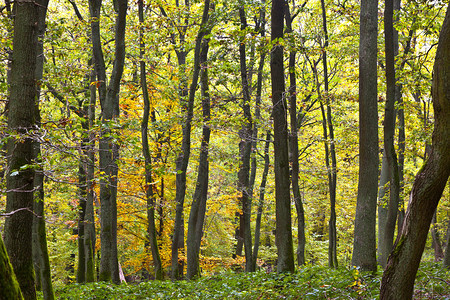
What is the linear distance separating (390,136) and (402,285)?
442 centimetres

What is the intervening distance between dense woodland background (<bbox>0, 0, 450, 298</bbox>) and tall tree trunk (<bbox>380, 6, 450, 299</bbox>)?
150 inches

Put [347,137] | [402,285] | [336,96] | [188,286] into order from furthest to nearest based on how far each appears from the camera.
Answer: [347,137] < [336,96] < [188,286] < [402,285]

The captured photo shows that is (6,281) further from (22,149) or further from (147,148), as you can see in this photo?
(147,148)

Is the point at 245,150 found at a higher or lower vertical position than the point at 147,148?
higher

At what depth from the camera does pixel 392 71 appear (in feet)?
24.4

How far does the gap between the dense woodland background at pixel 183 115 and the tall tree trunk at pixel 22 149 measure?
0.16 meters

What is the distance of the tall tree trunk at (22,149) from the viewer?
17.7 ft

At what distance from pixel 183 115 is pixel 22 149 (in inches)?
252

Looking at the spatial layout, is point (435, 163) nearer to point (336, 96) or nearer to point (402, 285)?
point (402, 285)

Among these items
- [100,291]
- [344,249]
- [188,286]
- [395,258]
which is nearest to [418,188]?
[395,258]

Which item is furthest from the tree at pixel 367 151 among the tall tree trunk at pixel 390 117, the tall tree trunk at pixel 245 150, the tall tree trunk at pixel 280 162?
the tall tree trunk at pixel 245 150

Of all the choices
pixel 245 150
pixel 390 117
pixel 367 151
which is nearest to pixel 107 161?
pixel 245 150

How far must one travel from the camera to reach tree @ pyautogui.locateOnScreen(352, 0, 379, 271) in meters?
7.00

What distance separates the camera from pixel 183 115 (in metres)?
11.5
